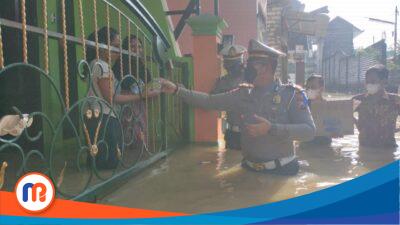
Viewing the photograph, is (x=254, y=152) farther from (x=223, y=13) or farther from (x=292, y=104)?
(x=223, y=13)

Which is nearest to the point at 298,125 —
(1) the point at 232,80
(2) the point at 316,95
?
(1) the point at 232,80

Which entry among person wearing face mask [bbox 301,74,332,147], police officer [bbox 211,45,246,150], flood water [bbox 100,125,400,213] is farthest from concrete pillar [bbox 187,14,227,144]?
person wearing face mask [bbox 301,74,332,147]

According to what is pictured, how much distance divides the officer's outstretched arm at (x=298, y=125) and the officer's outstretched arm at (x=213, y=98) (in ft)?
2.19

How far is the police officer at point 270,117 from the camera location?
350 cm

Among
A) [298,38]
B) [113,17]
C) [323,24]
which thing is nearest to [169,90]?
[113,17]

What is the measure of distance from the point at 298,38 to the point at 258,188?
20.3 m

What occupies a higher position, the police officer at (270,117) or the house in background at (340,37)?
the house in background at (340,37)

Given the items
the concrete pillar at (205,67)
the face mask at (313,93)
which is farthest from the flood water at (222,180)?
the face mask at (313,93)

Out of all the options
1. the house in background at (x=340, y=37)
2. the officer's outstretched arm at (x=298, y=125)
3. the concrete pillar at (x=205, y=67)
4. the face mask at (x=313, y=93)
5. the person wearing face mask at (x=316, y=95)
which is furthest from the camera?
the house in background at (x=340, y=37)

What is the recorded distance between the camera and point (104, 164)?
12.5 ft

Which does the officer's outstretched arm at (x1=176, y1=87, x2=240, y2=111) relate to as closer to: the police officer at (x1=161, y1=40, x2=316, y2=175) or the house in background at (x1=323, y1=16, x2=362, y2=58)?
the police officer at (x1=161, y1=40, x2=316, y2=175)

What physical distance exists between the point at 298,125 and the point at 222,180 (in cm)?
78

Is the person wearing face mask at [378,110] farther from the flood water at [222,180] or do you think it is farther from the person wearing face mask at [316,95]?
the person wearing face mask at [316,95]

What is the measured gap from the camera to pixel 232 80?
5.10 m
